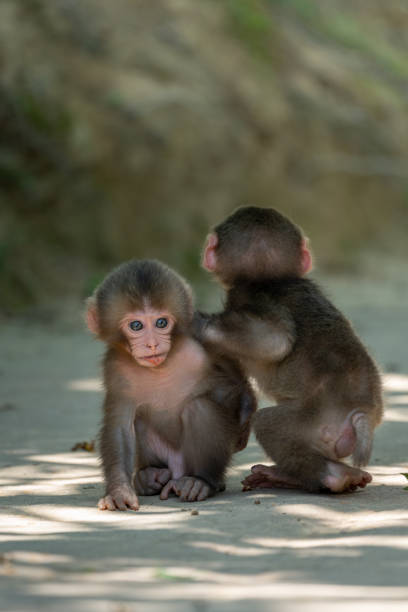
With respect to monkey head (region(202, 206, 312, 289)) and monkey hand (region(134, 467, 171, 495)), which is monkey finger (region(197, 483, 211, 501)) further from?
monkey head (region(202, 206, 312, 289))

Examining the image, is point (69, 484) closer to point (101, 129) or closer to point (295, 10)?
point (101, 129)

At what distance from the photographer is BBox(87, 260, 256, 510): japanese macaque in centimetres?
525

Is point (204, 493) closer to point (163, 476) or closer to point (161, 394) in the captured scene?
point (163, 476)

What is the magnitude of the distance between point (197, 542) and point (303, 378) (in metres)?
1.32

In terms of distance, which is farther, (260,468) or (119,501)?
(260,468)

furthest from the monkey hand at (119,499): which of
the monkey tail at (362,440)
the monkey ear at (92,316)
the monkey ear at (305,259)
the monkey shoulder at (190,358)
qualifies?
the monkey ear at (305,259)

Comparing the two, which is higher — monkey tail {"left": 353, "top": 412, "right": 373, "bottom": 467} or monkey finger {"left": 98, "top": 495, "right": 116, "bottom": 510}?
monkey tail {"left": 353, "top": 412, "right": 373, "bottom": 467}

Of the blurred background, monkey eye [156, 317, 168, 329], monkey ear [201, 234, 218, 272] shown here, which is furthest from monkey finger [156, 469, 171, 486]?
the blurred background

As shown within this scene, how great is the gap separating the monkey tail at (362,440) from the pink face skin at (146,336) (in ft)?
3.36

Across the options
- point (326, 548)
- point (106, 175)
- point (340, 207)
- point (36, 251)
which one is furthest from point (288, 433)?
point (340, 207)

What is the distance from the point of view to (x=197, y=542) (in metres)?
4.14

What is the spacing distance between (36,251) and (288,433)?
33.1 feet

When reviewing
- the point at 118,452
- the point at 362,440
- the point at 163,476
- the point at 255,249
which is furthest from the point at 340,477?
the point at 255,249

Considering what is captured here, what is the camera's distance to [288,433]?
16.8 feet
